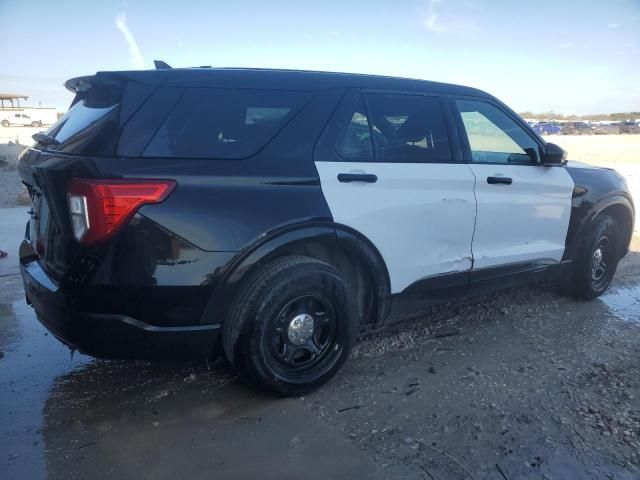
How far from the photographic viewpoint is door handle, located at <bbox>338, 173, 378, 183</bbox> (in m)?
3.02

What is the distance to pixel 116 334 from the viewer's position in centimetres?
258

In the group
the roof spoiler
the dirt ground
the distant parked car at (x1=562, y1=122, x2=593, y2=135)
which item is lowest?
the distant parked car at (x1=562, y1=122, x2=593, y2=135)

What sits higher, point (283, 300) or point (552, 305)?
point (283, 300)

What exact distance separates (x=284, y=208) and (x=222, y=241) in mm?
394

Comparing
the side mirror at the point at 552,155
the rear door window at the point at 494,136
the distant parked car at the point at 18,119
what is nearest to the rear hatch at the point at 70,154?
the rear door window at the point at 494,136

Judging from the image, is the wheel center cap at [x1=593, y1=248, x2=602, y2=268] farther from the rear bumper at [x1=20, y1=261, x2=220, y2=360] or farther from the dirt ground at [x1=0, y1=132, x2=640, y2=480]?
the rear bumper at [x1=20, y1=261, x2=220, y2=360]

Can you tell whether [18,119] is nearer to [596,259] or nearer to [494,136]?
[494,136]

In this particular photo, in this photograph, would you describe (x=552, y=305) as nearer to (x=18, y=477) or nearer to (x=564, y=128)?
(x=18, y=477)

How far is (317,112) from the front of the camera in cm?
306

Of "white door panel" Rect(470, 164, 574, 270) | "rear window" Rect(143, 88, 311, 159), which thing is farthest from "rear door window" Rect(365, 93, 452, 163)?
"rear window" Rect(143, 88, 311, 159)

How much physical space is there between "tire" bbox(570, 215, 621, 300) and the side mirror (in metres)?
0.83

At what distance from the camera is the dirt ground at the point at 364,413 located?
2.47 m

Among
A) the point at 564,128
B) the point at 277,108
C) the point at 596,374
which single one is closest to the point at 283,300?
the point at 277,108

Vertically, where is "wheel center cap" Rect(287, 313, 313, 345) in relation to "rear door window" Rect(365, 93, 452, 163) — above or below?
below
